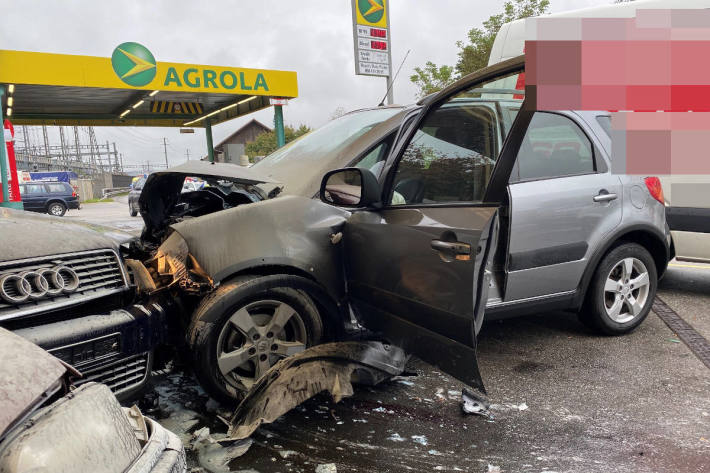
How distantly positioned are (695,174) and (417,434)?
7.33 feet

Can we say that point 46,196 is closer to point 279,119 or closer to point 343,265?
point 279,119

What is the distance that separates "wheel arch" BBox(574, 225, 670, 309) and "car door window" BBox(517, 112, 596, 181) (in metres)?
0.55

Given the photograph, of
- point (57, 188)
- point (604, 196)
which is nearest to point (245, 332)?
point (604, 196)

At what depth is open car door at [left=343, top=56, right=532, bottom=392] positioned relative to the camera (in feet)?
7.25

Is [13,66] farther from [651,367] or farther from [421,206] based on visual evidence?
[651,367]

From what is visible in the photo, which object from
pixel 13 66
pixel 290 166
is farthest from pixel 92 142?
pixel 290 166

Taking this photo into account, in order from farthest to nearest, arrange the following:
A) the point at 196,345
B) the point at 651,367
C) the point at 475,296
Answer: the point at 651,367 → the point at 196,345 → the point at 475,296

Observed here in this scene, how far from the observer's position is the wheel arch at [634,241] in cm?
351

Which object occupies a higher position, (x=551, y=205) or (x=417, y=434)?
(x=551, y=205)

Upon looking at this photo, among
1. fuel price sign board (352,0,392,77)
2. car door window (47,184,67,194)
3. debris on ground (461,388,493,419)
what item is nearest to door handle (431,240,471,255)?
debris on ground (461,388,493,419)

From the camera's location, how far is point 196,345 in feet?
8.32

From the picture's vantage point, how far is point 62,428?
1.18m

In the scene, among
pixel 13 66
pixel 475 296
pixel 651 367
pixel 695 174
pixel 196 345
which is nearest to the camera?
pixel 475 296

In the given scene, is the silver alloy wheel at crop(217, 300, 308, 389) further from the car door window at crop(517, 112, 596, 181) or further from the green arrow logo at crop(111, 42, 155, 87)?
the green arrow logo at crop(111, 42, 155, 87)
